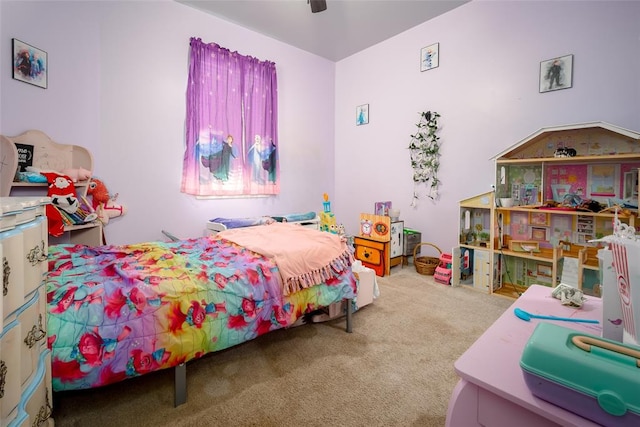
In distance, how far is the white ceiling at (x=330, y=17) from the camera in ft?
10.7

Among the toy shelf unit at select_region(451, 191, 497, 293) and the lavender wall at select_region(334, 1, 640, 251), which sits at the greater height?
the lavender wall at select_region(334, 1, 640, 251)

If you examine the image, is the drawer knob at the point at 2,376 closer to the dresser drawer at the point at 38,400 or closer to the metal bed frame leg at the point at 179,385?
the dresser drawer at the point at 38,400

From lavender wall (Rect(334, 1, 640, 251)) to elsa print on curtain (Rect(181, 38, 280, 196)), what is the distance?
1.32m

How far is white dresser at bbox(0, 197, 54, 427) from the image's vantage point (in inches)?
30.5

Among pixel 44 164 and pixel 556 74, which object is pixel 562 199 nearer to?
pixel 556 74

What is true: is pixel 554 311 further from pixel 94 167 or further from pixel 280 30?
pixel 280 30

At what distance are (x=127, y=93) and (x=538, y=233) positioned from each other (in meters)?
4.21

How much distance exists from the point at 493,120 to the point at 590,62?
83cm

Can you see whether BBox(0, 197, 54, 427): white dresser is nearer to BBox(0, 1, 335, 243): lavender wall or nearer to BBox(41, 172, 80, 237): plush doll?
BBox(41, 172, 80, 237): plush doll

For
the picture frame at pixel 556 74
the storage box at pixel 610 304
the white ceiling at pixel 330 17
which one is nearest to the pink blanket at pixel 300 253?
the storage box at pixel 610 304

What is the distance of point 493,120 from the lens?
10.4ft

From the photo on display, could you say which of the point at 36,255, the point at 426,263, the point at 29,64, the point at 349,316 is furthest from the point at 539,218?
the point at 29,64

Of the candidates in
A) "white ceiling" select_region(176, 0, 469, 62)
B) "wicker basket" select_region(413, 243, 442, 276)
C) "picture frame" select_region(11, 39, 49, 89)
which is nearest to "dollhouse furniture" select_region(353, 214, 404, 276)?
"wicker basket" select_region(413, 243, 442, 276)

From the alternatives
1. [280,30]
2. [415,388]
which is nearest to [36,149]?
[280,30]
